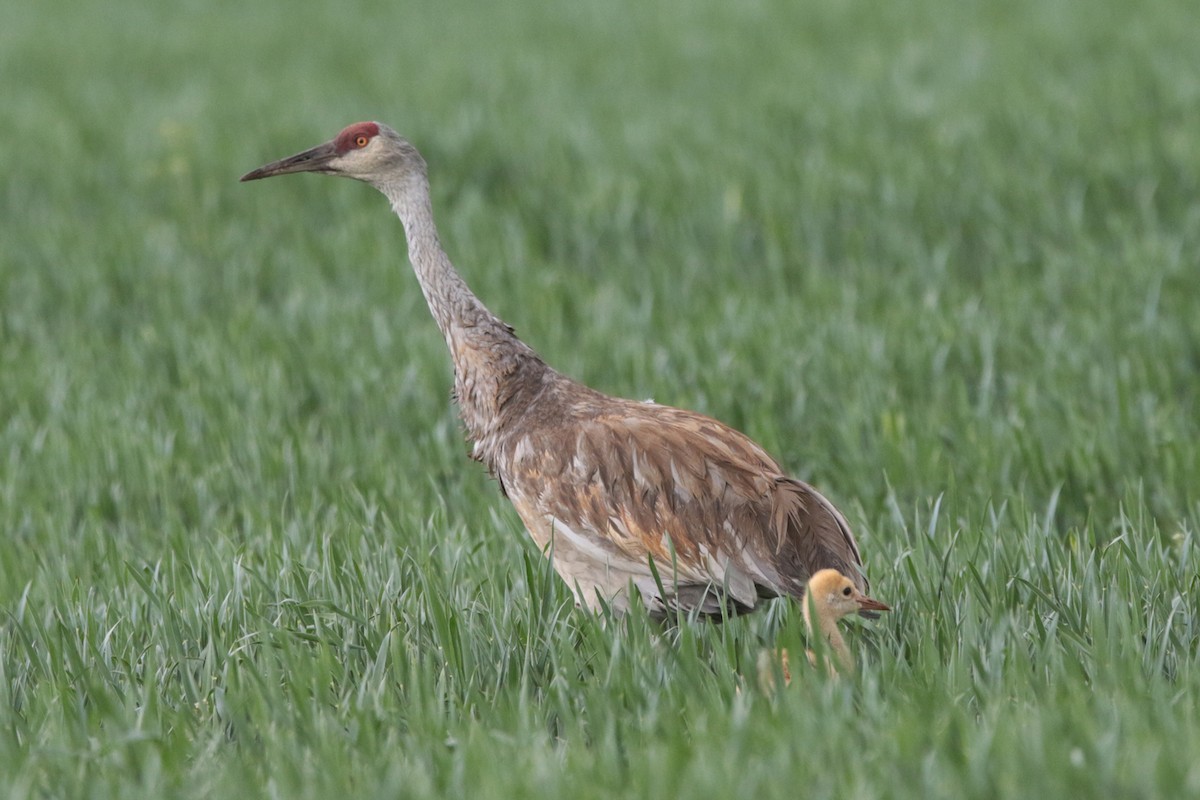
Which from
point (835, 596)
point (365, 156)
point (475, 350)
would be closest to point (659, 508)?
point (835, 596)

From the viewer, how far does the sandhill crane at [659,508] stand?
4.08 m

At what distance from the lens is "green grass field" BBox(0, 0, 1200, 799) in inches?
135

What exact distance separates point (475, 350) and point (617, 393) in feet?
8.50

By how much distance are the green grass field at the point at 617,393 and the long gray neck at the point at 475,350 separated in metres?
0.45

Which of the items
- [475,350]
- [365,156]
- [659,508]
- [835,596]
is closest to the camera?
[835,596]

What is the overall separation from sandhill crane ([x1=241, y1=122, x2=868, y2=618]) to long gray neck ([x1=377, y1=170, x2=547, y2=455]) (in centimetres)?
8

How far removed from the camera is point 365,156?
15.5 feet

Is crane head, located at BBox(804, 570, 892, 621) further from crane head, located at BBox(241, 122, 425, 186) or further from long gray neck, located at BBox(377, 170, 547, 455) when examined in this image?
crane head, located at BBox(241, 122, 425, 186)

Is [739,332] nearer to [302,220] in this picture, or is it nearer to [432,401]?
[432,401]

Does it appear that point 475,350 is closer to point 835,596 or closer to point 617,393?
point 835,596

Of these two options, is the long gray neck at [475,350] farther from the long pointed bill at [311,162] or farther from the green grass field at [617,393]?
Result: the green grass field at [617,393]

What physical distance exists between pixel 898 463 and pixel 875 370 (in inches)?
42.2

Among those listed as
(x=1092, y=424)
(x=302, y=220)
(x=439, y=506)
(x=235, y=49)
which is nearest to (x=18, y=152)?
(x=302, y=220)

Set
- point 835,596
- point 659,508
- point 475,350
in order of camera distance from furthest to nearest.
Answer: point 475,350 → point 659,508 → point 835,596
